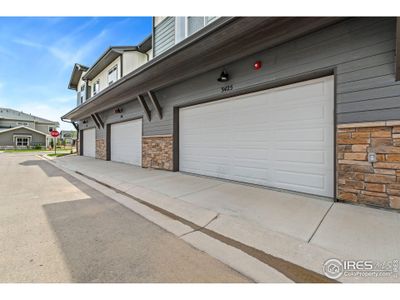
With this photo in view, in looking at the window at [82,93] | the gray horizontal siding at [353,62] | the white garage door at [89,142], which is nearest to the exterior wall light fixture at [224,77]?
the gray horizontal siding at [353,62]

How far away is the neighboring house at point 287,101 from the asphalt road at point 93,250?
3.04 meters

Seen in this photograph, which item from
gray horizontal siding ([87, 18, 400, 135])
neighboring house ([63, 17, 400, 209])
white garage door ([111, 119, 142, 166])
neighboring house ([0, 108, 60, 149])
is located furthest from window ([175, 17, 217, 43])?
neighboring house ([0, 108, 60, 149])

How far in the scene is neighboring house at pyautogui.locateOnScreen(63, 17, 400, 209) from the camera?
3.18 m

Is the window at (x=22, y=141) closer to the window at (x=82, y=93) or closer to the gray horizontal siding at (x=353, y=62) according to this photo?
the window at (x=82, y=93)

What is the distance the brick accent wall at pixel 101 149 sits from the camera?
1205cm

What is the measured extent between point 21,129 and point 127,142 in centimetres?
3364

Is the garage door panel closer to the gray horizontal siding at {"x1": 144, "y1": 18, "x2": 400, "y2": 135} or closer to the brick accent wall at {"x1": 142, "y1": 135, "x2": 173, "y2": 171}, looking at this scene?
the gray horizontal siding at {"x1": 144, "y1": 18, "x2": 400, "y2": 135}

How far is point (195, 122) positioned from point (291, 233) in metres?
4.73

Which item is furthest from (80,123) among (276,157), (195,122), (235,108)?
(276,157)

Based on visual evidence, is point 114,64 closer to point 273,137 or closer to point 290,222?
point 273,137

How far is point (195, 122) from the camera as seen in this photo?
6582 millimetres

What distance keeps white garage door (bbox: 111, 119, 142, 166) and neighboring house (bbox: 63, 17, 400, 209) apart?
2.49 meters

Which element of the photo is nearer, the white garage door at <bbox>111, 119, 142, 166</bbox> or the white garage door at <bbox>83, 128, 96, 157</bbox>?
the white garage door at <bbox>111, 119, 142, 166</bbox>
